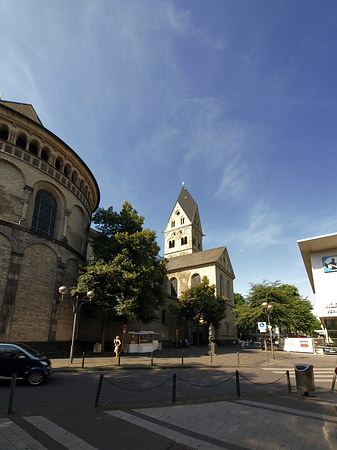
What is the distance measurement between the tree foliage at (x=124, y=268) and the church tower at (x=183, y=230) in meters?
39.9

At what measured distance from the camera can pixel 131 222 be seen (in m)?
23.7

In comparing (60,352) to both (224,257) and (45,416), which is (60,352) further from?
(224,257)

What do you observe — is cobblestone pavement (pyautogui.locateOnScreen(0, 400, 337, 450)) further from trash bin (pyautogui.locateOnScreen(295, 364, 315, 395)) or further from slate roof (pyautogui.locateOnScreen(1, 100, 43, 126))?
slate roof (pyautogui.locateOnScreen(1, 100, 43, 126))

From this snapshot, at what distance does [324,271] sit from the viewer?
2592 centimetres

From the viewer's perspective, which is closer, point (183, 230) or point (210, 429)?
point (210, 429)

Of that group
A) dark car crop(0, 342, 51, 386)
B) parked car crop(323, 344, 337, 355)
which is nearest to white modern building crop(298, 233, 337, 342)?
parked car crop(323, 344, 337, 355)

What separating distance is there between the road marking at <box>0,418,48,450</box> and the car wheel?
4.52 m

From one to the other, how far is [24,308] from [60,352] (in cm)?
436

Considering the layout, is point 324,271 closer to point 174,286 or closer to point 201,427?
point 201,427

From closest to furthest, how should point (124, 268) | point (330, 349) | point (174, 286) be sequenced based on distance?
point (124, 268)
point (330, 349)
point (174, 286)

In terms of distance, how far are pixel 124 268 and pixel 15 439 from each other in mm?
15639

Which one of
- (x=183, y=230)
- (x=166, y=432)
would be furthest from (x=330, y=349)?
(x=183, y=230)

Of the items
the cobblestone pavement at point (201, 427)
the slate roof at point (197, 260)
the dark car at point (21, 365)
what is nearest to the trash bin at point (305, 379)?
the cobblestone pavement at point (201, 427)

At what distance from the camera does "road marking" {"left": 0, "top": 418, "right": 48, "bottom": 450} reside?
4.54m
